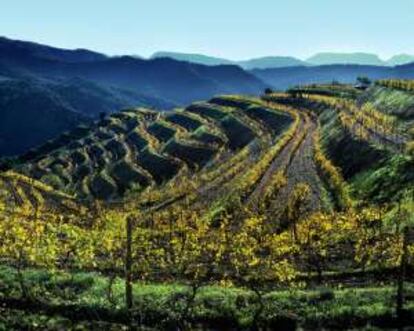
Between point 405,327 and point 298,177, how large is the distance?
386 ft

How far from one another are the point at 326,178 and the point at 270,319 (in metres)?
110

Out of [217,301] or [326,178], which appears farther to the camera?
[326,178]

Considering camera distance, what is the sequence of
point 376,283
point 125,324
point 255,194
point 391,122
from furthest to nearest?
1. point 391,122
2. point 255,194
3. point 376,283
4. point 125,324

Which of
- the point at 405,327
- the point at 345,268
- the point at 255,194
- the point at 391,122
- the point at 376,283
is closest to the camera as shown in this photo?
the point at 405,327

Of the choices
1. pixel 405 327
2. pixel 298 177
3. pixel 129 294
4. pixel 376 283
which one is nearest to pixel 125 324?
pixel 129 294

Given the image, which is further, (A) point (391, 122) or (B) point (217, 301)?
(A) point (391, 122)

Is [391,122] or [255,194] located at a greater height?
[391,122]

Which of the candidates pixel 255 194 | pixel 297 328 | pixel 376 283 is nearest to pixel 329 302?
pixel 297 328

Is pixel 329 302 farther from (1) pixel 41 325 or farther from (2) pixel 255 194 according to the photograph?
(2) pixel 255 194

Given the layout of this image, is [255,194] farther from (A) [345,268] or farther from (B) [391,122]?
(A) [345,268]

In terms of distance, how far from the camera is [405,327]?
2264 inches

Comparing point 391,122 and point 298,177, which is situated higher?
point 391,122

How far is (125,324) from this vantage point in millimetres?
61750

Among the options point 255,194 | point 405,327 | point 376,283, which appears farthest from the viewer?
point 255,194
